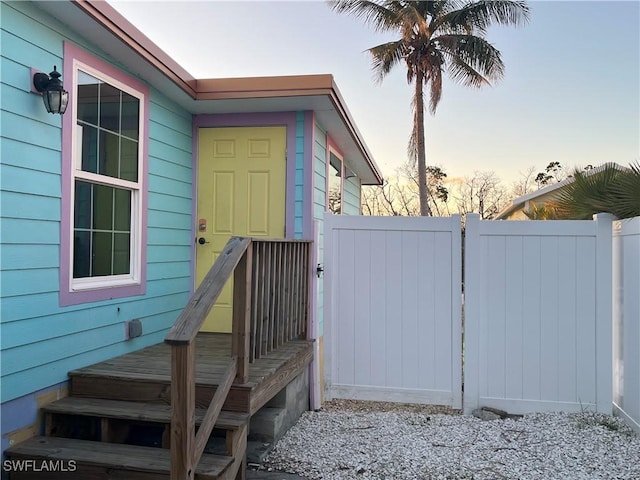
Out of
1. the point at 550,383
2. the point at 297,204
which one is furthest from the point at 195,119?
the point at 550,383

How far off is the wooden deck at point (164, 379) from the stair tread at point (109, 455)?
341 millimetres

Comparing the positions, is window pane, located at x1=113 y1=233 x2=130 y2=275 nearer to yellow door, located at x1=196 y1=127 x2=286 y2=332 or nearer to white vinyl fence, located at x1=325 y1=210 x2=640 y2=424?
yellow door, located at x1=196 y1=127 x2=286 y2=332

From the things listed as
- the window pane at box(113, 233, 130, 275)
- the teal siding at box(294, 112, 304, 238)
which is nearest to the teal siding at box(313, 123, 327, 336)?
the teal siding at box(294, 112, 304, 238)

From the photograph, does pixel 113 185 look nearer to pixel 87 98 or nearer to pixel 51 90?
pixel 87 98

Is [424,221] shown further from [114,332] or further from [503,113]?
[503,113]

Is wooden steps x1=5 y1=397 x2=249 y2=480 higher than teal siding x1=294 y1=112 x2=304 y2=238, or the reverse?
teal siding x1=294 y1=112 x2=304 y2=238

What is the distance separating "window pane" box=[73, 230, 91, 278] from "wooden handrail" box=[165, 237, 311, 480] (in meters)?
1.13

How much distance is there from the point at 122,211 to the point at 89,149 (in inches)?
21.8

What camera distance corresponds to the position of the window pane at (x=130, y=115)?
3803 millimetres

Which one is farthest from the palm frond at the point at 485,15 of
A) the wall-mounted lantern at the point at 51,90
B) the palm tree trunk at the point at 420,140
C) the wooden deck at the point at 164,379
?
the wall-mounted lantern at the point at 51,90

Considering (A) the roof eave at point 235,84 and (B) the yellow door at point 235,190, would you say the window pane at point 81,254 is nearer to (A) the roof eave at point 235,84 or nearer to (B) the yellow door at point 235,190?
(A) the roof eave at point 235,84

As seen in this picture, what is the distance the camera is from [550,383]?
14.0 feet

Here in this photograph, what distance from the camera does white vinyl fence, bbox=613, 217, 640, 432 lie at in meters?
3.70

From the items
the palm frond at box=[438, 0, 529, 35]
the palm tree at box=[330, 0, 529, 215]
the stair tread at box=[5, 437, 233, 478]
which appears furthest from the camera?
the palm tree at box=[330, 0, 529, 215]
